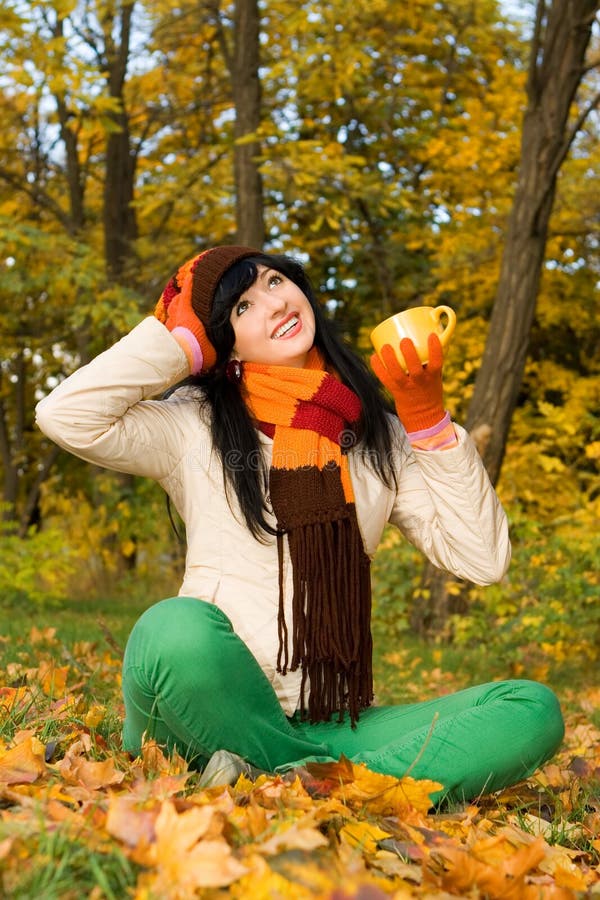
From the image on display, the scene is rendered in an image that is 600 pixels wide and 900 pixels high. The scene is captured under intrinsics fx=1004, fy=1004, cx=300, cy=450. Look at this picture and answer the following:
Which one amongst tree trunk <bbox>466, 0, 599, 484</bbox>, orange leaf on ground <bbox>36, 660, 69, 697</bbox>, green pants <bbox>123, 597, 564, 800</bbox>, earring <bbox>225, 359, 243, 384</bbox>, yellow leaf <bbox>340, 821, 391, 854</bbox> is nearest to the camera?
yellow leaf <bbox>340, 821, 391, 854</bbox>

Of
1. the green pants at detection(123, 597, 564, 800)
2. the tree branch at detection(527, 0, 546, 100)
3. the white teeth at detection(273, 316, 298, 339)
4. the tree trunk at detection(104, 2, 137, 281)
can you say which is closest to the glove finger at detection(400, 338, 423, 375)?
the white teeth at detection(273, 316, 298, 339)

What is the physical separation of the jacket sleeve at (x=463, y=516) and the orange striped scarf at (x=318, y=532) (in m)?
0.19

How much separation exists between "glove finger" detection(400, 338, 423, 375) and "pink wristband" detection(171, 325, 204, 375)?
1.63 ft

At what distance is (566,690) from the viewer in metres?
4.78

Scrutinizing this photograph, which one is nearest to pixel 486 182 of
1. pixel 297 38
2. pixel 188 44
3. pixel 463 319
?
pixel 463 319

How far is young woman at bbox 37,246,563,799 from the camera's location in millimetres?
2123

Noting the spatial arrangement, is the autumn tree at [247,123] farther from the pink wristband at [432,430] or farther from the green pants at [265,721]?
the green pants at [265,721]

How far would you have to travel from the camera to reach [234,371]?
2566mm

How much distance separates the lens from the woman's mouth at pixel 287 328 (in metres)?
2.51

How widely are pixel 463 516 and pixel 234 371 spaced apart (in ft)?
2.24

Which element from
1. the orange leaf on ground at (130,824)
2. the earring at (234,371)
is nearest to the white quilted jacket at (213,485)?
the earring at (234,371)

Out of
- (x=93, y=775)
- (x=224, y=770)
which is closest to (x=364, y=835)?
(x=224, y=770)

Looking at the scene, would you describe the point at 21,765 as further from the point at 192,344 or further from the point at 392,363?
the point at 392,363

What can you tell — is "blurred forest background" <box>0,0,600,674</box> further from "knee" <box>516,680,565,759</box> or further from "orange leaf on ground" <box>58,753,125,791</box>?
"orange leaf on ground" <box>58,753,125,791</box>
